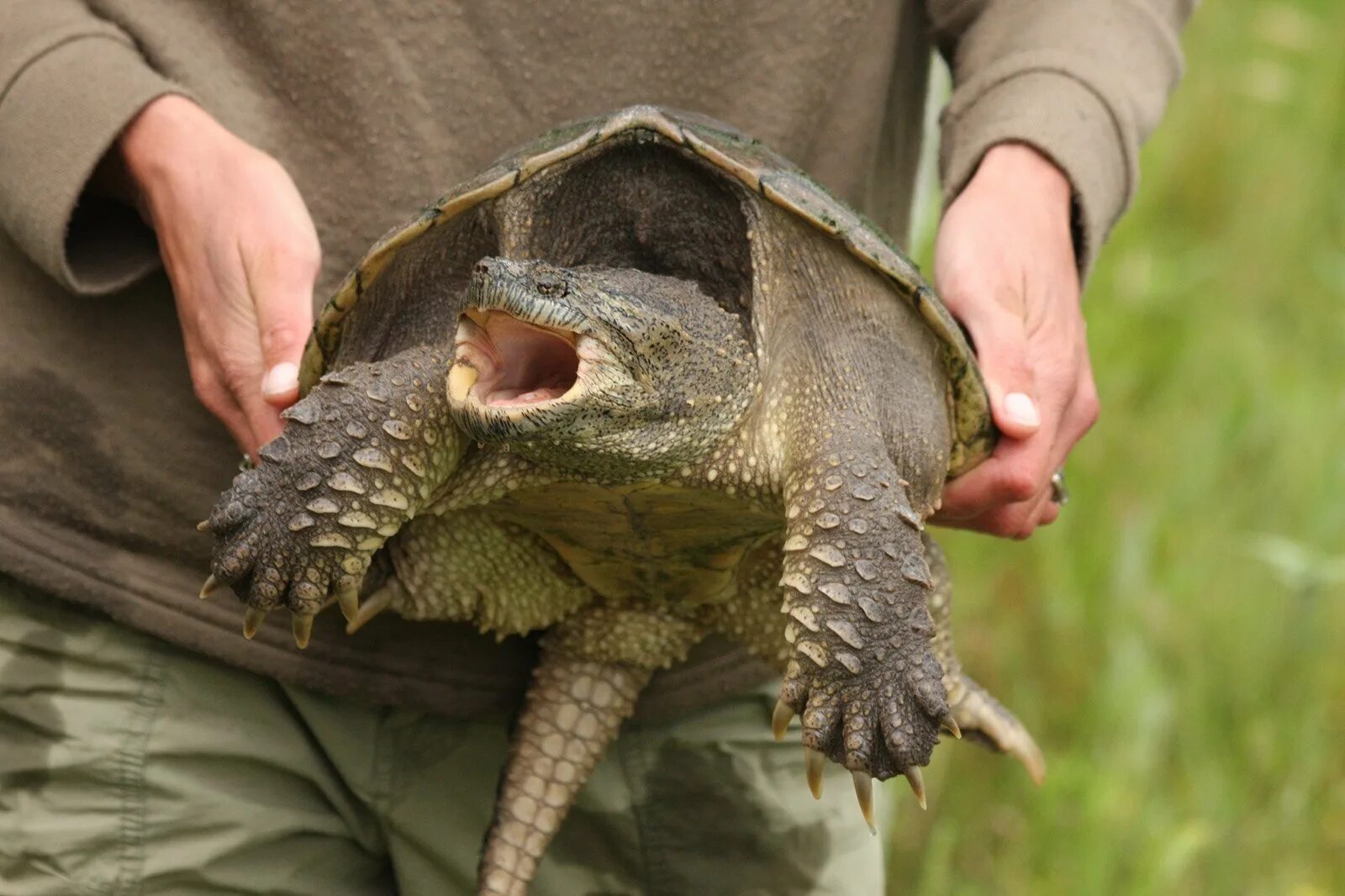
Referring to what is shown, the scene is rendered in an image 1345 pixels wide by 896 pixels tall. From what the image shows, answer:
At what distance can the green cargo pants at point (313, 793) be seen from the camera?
5.99ft

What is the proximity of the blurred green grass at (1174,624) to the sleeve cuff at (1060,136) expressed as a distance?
987 mm

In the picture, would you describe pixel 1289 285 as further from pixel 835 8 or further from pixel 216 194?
pixel 216 194

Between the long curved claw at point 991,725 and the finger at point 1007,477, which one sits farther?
the long curved claw at point 991,725

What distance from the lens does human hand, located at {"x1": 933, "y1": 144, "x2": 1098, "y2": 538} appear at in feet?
5.48

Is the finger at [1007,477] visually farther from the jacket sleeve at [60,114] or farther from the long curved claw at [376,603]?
the jacket sleeve at [60,114]

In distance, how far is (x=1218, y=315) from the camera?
4.43 meters

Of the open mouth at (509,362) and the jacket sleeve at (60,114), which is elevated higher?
the jacket sleeve at (60,114)

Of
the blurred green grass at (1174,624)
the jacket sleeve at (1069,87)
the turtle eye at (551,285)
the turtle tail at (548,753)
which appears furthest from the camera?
the blurred green grass at (1174,624)

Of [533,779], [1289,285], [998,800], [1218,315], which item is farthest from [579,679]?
[1289,285]

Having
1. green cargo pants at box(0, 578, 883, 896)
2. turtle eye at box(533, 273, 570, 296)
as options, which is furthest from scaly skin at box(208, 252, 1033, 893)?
green cargo pants at box(0, 578, 883, 896)

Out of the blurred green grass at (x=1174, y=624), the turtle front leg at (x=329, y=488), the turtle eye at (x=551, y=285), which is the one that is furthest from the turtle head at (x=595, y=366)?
the blurred green grass at (x=1174, y=624)

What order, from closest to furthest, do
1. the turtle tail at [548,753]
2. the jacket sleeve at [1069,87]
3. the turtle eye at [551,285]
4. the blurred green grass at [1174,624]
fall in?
the turtle eye at [551,285], the turtle tail at [548,753], the jacket sleeve at [1069,87], the blurred green grass at [1174,624]

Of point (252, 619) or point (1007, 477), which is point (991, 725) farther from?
point (252, 619)

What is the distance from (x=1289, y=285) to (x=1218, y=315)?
19.3 inches
